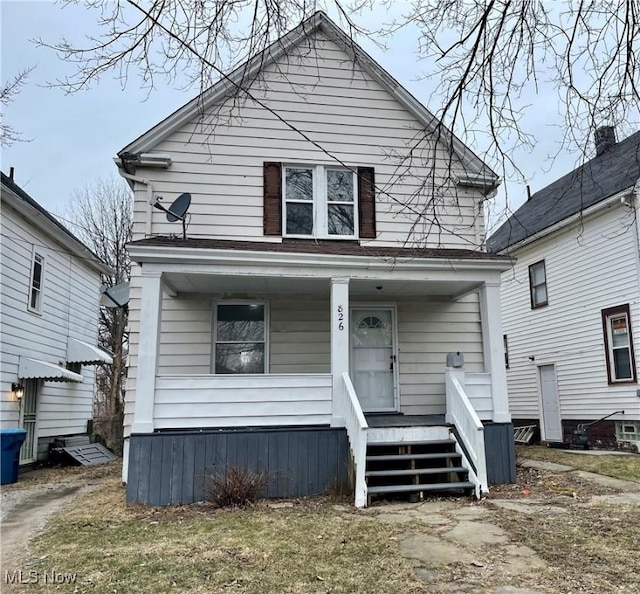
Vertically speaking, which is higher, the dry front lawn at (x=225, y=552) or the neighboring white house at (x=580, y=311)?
the neighboring white house at (x=580, y=311)

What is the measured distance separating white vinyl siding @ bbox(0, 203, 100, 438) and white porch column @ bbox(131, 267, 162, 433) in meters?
5.01

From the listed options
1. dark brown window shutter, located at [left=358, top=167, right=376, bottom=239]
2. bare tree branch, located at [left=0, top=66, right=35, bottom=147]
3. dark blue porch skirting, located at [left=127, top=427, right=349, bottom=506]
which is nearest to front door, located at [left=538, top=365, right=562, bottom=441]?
dark brown window shutter, located at [left=358, top=167, right=376, bottom=239]

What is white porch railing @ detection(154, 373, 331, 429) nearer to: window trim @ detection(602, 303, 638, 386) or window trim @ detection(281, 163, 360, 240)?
window trim @ detection(281, 163, 360, 240)

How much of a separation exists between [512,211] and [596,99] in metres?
1.05

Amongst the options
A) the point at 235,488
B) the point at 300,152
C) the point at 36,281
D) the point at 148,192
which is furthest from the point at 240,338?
the point at 36,281

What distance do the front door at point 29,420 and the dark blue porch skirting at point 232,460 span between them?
6.09 m

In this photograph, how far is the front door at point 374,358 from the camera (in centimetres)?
940

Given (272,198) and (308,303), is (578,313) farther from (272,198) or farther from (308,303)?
(272,198)

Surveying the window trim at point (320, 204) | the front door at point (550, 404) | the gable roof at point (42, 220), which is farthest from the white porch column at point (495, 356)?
the gable roof at point (42, 220)

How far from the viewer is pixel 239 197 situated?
945 centimetres

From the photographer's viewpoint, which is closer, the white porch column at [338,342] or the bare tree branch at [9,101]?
the white porch column at [338,342]

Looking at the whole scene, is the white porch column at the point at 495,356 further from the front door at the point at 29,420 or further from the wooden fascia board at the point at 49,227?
the front door at the point at 29,420

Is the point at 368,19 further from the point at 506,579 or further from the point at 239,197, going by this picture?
the point at 239,197

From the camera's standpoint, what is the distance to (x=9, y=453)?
9.74 metres
